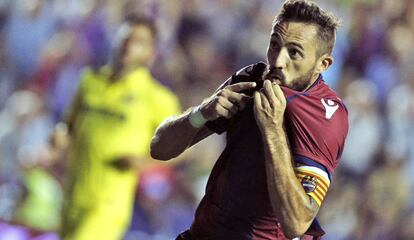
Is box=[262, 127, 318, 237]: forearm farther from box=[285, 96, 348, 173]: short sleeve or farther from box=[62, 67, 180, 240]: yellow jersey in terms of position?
box=[62, 67, 180, 240]: yellow jersey

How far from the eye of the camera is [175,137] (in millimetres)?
3508

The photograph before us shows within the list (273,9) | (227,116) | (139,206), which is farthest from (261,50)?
(227,116)

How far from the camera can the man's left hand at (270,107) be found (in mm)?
3148

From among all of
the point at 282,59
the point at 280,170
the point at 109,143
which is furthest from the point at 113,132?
the point at 280,170

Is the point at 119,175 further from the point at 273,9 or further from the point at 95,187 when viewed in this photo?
the point at 273,9

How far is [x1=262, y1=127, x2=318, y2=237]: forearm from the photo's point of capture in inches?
122

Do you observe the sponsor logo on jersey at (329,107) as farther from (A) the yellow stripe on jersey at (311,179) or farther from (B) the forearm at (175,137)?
(B) the forearm at (175,137)

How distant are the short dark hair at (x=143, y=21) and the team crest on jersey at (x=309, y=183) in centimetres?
455

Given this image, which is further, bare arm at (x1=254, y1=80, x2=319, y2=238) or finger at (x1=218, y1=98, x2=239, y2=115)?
finger at (x1=218, y1=98, x2=239, y2=115)

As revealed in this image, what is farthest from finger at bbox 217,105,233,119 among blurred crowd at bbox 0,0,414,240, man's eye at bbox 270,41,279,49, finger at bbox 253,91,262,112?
blurred crowd at bbox 0,0,414,240

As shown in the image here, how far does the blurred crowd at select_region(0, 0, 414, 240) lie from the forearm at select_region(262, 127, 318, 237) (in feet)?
14.5

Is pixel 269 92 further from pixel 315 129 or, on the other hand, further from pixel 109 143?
pixel 109 143

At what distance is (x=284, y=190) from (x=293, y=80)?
15.1 inches

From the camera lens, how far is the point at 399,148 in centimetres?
801
